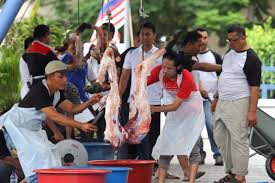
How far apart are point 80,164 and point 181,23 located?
18.7 meters

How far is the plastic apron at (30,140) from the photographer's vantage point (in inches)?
347

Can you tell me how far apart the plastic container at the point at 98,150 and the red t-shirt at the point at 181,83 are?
0.88m

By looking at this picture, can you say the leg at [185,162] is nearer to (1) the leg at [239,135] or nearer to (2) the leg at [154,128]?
(1) the leg at [239,135]

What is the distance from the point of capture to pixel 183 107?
10.4 m

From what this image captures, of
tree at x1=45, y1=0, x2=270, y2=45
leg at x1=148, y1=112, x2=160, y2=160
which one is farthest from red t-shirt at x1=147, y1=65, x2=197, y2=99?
tree at x1=45, y1=0, x2=270, y2=45

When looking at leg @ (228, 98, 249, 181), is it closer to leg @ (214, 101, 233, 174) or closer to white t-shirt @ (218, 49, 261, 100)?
white t-shirt @ (218, 49, 261, 100)

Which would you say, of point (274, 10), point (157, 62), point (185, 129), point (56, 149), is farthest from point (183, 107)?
point (274, 10)

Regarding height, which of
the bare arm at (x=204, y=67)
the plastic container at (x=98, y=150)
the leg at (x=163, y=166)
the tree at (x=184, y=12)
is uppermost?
the tree at (x=184, y=12)

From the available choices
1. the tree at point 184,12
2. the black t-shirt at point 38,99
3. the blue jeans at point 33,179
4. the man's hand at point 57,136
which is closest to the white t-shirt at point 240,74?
the man's hand at point 57,136

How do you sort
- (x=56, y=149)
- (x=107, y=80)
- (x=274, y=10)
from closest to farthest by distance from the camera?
(x=56, y=149) < (x=107, y=80) < (x=274, y=10)

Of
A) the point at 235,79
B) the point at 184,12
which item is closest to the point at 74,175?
the point at 235,79

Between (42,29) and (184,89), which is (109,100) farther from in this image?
(42,29)

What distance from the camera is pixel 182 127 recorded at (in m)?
10.4

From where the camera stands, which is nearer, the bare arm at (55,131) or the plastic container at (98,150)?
the plastic container at (98,150)
